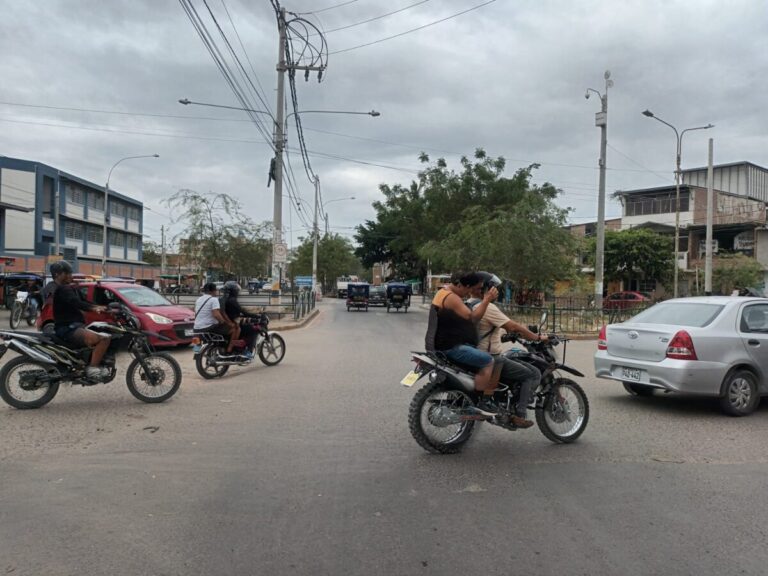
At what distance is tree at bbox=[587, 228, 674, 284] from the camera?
141 feet

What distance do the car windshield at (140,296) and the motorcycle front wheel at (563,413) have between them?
10142 mm

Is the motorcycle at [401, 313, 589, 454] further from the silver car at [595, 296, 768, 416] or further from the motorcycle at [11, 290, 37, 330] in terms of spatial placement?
the motorcycle at [11, 290, 37, 330]

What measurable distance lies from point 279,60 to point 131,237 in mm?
55763

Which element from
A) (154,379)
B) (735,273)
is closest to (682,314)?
(154,379)

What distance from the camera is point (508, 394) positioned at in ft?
19.0

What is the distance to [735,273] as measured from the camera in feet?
120

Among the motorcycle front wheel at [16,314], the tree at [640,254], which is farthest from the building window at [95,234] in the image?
the tree at [640,254]

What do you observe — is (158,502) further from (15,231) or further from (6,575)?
(15,231)

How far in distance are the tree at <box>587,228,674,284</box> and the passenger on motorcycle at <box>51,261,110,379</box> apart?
39.3 m

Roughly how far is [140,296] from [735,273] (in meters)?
34.8

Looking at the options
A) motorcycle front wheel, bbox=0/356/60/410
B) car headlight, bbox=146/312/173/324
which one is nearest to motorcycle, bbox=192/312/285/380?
motorcycle front wheel, bbox=0/356/60/410

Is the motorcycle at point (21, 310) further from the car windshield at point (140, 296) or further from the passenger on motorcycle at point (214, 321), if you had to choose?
the passenger on motorcycle at point (214, 321)

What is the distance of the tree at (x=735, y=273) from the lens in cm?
3641

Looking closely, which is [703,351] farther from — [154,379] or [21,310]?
[21,310]
